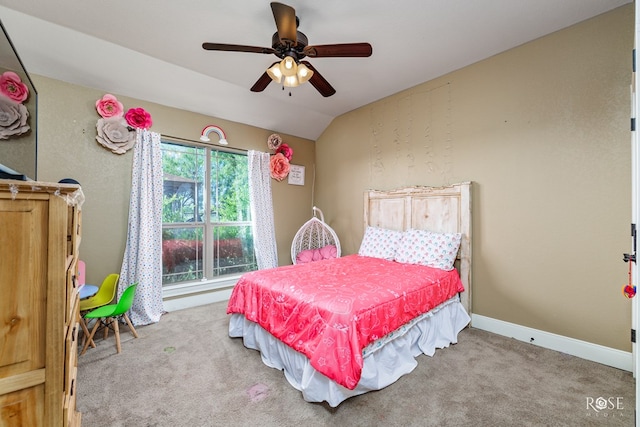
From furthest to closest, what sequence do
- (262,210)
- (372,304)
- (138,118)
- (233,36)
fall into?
(262,210) → (138,118) → (233,36) → (372,304)

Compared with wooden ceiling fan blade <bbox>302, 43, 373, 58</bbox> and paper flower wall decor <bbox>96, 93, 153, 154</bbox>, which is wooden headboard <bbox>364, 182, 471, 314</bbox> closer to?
wooden ceiling fan blade <bbox>302, 43, 373, 58</bbox>

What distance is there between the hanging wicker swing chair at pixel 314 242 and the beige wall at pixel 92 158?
6.58 feet

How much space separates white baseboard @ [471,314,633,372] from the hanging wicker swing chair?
1998 millimetres

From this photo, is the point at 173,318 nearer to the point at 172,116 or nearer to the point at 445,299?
the point at 172,116

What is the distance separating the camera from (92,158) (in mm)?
2863

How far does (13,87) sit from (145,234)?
197cm

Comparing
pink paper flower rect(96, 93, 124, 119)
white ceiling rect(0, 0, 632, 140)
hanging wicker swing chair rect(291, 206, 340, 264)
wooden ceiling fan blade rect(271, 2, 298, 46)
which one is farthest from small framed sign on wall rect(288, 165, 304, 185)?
wooden ceiling fan blade rect(271, 2, 298, 46)

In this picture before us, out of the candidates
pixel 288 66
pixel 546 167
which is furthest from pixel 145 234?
pixel 546 167

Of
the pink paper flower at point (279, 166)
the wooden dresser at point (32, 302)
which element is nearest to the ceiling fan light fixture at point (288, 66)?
the wooden dresser at point (32, 302)

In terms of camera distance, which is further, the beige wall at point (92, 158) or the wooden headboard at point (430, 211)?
the wooden headboard at point (430, 211)

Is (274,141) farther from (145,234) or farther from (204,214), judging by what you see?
(145,234)

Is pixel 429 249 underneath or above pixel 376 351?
above

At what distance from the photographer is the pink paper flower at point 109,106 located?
9.30ft

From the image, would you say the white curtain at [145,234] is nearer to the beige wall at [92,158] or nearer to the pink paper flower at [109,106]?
the beige wall at [92,158]
